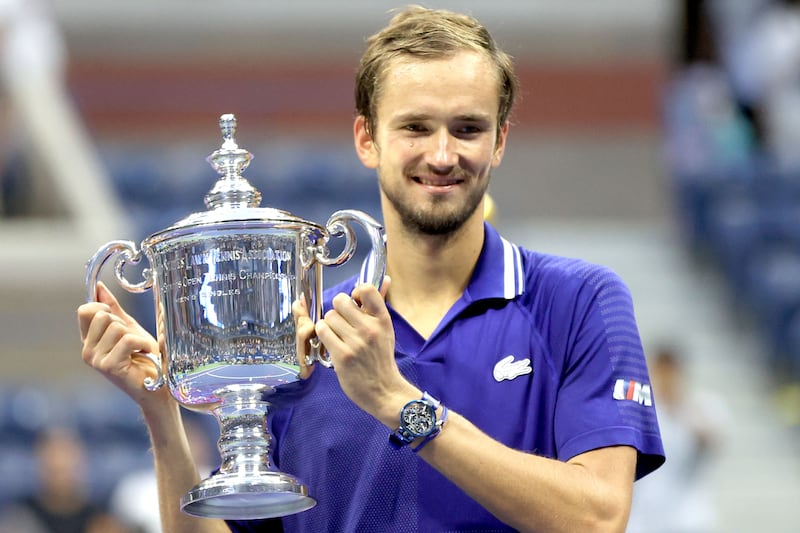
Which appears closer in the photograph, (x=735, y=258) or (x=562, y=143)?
(x=735, y=258)

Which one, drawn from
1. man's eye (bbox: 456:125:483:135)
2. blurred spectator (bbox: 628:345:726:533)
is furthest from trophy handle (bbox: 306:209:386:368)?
blurred spectator (bbox: 628:345:726:533)

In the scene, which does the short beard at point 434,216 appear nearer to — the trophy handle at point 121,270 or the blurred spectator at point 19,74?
the trophy handle at point 121,270

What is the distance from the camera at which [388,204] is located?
2521 mm

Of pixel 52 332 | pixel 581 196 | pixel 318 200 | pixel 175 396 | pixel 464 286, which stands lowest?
pixel 175 396

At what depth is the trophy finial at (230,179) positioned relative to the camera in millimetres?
2391

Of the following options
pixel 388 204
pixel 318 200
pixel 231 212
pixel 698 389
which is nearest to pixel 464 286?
pixel 388 204

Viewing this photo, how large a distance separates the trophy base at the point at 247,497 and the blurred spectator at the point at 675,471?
4311mm

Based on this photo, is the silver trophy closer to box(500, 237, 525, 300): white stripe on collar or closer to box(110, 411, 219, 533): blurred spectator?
box(500, 237, 525, 300): white stripe on collar

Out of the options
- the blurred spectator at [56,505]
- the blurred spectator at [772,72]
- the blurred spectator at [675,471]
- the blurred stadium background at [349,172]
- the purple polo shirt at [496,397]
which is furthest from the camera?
the blurred spectator at [772,72]

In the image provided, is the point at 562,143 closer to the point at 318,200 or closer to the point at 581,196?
the point at 581,196

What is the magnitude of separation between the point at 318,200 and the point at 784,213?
2696mm

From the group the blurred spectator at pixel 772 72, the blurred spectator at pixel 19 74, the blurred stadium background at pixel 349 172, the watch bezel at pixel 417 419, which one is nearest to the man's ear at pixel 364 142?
the watch bezel at pixel 417 419

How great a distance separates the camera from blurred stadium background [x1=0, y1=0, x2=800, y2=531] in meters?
8.16

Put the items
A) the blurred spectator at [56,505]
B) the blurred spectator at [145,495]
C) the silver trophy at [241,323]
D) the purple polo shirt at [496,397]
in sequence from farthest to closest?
the blurred spectator at [56,505] → the blurred spectator at [145,495] → the purple polo shirt at [496,397] → the silver trophy at [241,323]
